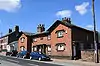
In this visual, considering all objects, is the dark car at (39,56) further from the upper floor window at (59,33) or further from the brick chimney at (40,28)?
the brick chimney at (40,28)

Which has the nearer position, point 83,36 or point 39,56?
point 39,56

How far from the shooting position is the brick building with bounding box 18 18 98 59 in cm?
4397

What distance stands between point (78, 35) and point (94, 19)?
504 inches

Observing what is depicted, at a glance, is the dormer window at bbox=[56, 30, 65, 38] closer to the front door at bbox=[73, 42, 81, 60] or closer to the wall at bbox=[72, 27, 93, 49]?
the wall at bbox=[72, 27, 93, 49]

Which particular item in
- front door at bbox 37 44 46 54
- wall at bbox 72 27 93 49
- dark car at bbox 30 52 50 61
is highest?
wall at bbox 72 27 93 49

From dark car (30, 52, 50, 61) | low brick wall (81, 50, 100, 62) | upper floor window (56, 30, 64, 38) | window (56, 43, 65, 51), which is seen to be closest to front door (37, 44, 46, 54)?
window (56, 43, 65, 51)

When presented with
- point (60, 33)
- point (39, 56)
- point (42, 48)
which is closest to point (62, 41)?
point (60, 33)

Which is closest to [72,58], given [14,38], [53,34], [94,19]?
[53,34]

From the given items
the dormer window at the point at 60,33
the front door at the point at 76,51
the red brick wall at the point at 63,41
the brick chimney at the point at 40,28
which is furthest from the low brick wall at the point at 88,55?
the brick chimney at the point at 40,28

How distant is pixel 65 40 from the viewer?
149 ft

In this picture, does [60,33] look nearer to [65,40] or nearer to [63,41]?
[63,41]

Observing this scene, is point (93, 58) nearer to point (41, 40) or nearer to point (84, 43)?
point (84, 43)

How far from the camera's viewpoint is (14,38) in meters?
89.8

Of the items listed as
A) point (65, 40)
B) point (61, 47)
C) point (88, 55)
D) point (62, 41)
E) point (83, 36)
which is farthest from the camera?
point (83, 36)
